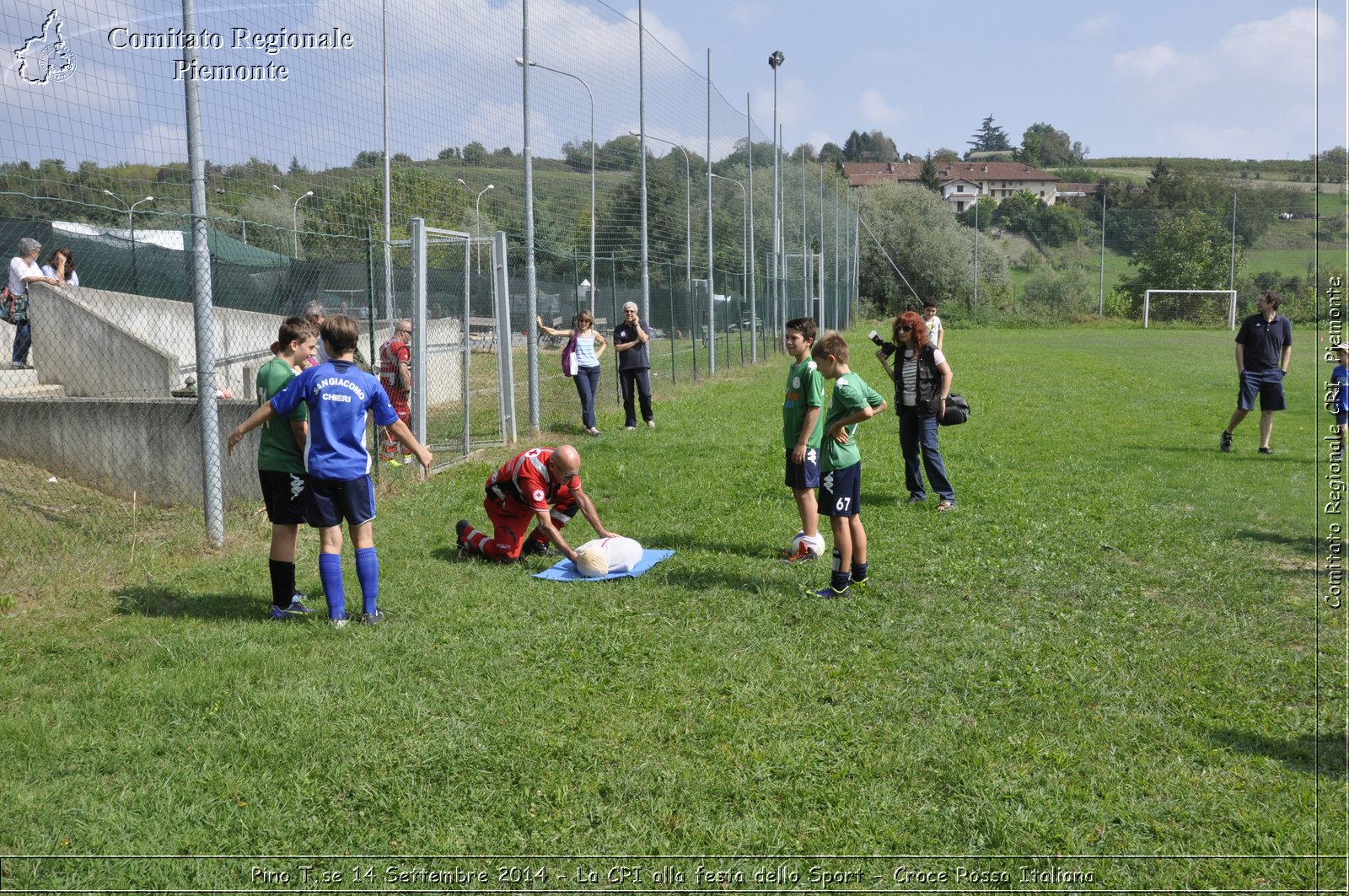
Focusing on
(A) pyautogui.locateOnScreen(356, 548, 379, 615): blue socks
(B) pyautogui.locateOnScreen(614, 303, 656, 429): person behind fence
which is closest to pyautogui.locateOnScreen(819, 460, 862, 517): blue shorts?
(A) pyautogui.locateOnScreen(356, 548, 379, 615): blue socks

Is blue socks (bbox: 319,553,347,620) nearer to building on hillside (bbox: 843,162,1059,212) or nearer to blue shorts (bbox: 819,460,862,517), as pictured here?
blue shorts (bbox: 819,460,862,517)

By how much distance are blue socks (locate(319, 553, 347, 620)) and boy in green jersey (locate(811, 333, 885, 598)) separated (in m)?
2.87

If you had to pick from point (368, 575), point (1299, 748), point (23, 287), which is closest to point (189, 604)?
point (368, 575)

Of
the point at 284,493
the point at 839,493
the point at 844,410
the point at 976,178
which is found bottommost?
the point at 839,493

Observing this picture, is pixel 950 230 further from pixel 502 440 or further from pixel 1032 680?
pixel 1032 680

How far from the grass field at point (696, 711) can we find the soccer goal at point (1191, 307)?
49.3 meters

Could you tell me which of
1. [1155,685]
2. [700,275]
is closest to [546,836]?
[1155,685]

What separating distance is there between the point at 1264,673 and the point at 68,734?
555 centimetres

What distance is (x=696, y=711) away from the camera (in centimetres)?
480

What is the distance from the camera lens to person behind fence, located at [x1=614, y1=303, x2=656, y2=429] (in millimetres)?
13773

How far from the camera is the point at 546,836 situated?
146 inches

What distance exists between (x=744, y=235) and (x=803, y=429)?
24624 millimetres

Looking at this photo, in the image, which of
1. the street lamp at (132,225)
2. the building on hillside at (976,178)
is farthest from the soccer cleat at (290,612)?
the building on hillside at (976,178)

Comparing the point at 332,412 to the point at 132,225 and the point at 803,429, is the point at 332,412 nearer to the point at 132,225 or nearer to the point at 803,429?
the point at 803,429
